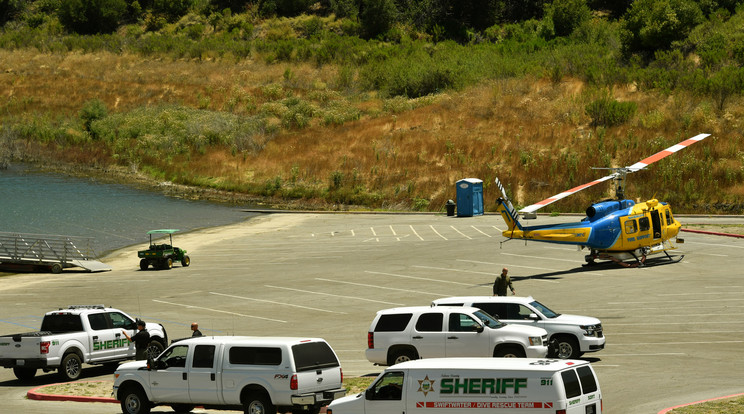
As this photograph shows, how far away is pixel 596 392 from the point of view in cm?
1475

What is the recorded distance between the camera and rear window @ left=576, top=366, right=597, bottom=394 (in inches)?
574

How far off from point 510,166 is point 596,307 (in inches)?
1531

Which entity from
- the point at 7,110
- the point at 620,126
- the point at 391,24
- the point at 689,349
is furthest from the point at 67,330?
the point at 391,24

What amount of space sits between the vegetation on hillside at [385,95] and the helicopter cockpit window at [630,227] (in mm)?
23132

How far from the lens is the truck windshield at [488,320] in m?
21.0

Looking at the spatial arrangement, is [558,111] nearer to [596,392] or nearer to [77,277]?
[77,277]

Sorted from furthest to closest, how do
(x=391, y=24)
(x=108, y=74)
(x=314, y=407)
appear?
(x=391, y=24)
(x=108, y=74)
(x=314, y=407)

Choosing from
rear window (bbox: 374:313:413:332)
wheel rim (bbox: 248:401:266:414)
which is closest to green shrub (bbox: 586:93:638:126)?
rear window (bbox: 374:313:413:332)

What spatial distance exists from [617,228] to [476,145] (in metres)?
36.5

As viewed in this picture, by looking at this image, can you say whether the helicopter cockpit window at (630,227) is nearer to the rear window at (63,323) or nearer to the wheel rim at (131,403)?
the rear window at (63,323)

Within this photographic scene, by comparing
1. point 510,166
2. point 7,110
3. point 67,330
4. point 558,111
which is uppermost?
point 7,110

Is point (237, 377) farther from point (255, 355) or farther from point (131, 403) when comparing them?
point (131, 403)

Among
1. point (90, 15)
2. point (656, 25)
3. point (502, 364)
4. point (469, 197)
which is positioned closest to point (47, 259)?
point (469, 197)

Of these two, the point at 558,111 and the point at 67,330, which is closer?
the point at 67,330
